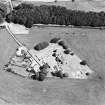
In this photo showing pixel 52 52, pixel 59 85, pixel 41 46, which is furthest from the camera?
pixel 41 46

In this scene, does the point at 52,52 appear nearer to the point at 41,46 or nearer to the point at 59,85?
the point at 41,46

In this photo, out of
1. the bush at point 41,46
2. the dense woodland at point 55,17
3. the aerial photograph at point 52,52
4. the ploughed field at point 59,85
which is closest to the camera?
the ploughed field at point 59,85

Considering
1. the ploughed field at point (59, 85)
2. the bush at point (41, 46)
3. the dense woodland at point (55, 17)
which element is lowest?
the ploughed field at point (59, 85)

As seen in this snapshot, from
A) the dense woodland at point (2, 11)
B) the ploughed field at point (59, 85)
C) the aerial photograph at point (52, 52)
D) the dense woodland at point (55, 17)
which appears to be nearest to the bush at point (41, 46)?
the aerial photograph at point (52, 52)

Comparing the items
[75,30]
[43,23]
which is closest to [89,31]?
[75,30]

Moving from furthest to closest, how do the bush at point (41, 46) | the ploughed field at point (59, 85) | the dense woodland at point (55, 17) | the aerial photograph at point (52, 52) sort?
1. the dense woodland at point (55, 17)
2. the bush at point (41, 46)
3. the aerial photograph at point (52, 52)
4. the ploughed field at point (59, 85)

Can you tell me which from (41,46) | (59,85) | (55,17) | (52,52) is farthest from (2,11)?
(59,85)

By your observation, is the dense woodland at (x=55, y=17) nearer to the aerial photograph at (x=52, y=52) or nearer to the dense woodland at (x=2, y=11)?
the aerial photograph at (x=52, y=52)

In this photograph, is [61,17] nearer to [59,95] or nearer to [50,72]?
[50,72]
